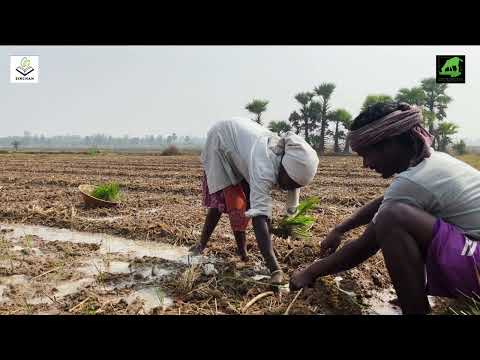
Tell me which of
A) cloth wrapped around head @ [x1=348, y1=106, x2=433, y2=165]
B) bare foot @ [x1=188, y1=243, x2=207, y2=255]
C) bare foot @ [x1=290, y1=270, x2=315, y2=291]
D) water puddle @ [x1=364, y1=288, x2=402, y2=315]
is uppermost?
cloth wrapped around head @ [x1=348, y1=106, x2=433, y2=165]

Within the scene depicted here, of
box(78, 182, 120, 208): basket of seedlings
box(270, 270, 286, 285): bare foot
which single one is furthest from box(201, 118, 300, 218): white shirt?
box(78, 182, 120, 208): basket of seedlings

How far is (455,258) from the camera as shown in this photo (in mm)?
1668

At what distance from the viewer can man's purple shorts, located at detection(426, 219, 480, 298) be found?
Result: 166 centimetres

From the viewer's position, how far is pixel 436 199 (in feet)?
5.73

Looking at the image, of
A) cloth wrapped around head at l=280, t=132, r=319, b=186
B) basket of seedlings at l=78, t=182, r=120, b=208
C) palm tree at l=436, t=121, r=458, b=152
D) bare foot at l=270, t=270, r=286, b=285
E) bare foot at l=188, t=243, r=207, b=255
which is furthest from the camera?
palm tree at l=436, t=121, r=458, b=152

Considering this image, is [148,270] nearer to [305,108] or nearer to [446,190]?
[446,190]

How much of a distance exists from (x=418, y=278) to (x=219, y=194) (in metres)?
1.53

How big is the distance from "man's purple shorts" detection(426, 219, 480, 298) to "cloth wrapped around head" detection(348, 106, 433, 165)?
0.34 m

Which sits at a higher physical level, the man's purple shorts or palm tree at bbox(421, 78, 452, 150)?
palm tree at bbox(421, 78, 452, 150)

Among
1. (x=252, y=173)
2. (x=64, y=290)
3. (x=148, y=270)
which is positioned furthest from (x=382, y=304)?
(x=64, y=290)

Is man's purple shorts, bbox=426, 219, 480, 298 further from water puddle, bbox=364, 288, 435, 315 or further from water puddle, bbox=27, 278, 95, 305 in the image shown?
water puddle, bbox=27, 278, 95, 305

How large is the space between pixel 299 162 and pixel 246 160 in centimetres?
47

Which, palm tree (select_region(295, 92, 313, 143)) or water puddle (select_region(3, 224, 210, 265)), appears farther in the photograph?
palm tree (select_region(295, 92, 313, 143))
